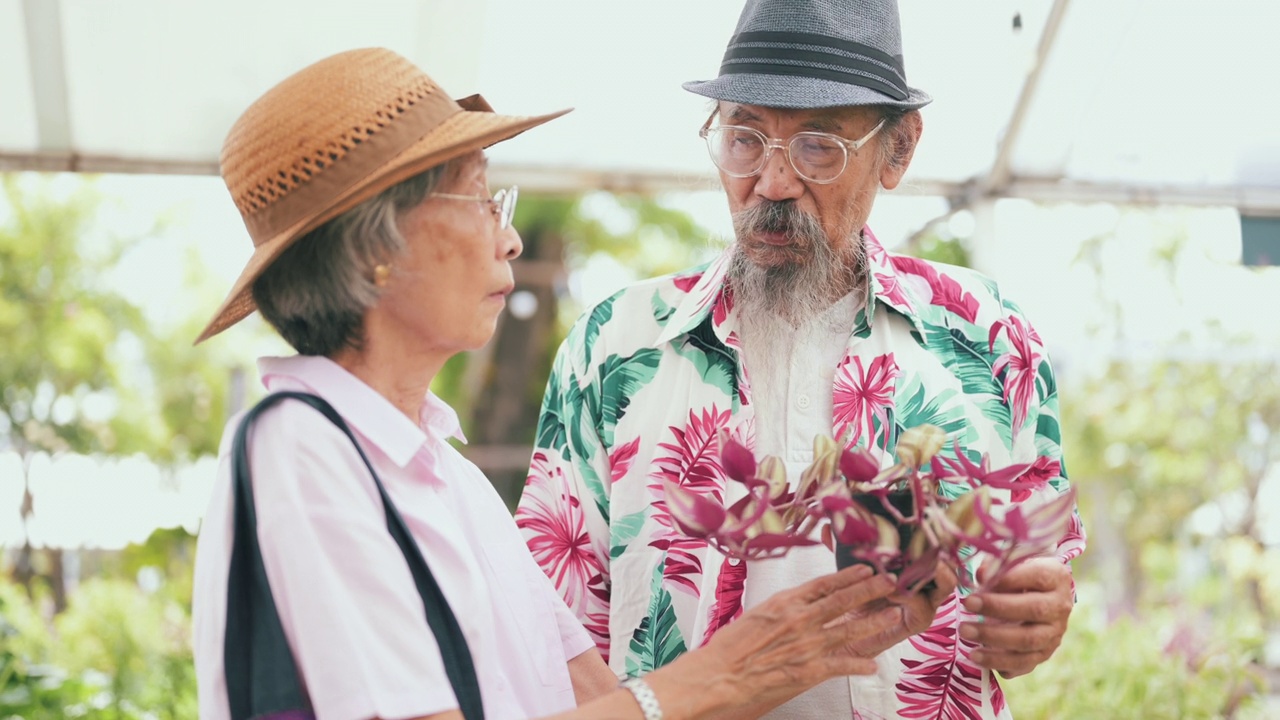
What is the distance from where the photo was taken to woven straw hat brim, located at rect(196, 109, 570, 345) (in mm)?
1633

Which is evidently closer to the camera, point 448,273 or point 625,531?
point 448,273

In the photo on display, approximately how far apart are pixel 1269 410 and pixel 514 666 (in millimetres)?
13966

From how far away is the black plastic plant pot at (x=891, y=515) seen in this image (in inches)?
62.3

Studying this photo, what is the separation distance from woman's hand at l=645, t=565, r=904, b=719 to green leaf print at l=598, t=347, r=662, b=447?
34.5 inches

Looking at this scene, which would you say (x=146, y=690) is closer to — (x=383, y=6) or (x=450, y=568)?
(x=383, y=6)

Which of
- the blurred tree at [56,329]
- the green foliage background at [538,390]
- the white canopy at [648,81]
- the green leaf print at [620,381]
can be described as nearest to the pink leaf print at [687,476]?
the green leaf print at [620,381]

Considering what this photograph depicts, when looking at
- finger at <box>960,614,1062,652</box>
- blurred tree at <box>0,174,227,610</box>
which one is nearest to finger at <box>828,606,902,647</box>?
finger at <box>960,614,1062,652</box>

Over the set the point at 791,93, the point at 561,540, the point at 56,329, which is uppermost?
the point at 791,93

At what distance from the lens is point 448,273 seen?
69.1 inches

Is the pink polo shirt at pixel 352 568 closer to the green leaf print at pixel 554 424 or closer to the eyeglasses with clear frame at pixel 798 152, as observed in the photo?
the green leaf print at pixel 554 424

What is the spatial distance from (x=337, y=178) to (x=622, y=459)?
99cm

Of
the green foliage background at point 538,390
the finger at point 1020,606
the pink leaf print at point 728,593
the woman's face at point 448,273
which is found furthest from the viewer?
the green foliage background at point 538,390

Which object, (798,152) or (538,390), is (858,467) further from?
(538,390)

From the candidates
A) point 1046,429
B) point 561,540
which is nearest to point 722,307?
point 561,540
